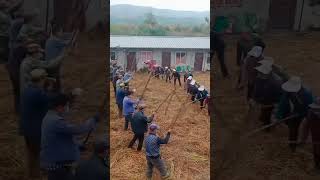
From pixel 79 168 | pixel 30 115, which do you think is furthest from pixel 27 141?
pixel 79 168

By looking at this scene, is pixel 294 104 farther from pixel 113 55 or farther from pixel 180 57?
pixel 180 57

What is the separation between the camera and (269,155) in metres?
5.84

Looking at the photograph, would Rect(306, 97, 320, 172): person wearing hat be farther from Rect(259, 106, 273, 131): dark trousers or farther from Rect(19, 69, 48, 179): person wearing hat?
Rect(19, 69, 48, 179): person wearing hat

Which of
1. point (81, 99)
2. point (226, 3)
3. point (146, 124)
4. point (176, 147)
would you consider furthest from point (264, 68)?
point (176, 147)

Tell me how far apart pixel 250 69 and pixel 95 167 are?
7.87 ft

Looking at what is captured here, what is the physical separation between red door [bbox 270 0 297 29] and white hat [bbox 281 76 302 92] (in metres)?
0.72

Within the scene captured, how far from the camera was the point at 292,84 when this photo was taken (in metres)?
5.69

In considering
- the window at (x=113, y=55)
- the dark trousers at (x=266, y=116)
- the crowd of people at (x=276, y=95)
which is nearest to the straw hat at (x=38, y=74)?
the crowd of people at (x=276, y=95)

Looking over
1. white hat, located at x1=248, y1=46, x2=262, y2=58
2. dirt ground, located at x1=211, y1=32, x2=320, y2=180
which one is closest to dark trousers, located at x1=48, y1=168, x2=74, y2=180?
dirt ground, located at x1=211, y1=32, x2=320, y2=180

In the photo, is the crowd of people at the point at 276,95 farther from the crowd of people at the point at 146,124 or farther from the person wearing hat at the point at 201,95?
the person wearing hat at the point at 201,95

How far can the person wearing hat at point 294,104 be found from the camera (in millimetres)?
5672

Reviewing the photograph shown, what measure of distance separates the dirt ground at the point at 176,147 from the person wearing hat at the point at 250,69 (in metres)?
4.25

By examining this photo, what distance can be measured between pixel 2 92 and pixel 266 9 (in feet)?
11.7

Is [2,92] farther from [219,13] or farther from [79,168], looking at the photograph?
[219,13]
